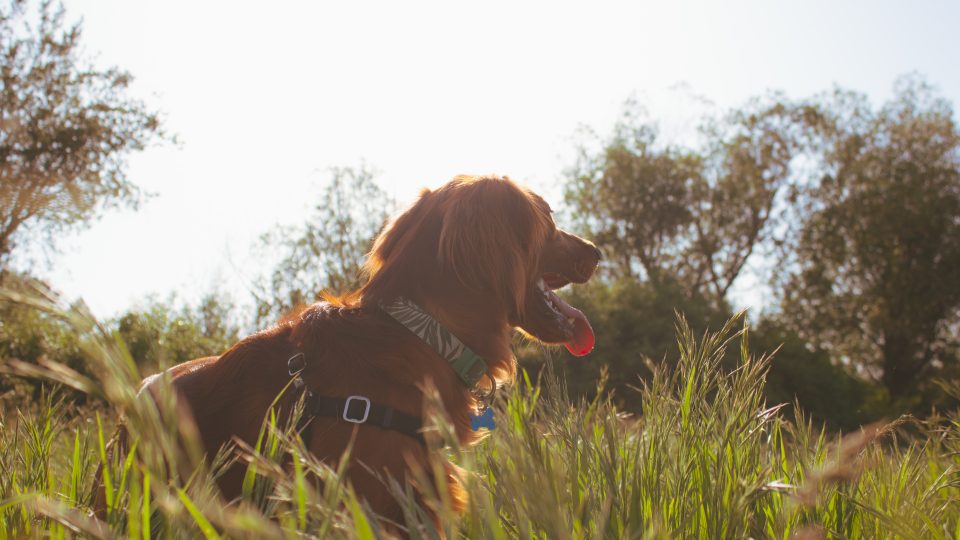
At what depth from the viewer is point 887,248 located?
86.2ft

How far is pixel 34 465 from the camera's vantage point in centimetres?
187

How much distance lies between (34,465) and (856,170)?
2877 cm

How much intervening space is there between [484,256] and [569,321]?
562 millimetres

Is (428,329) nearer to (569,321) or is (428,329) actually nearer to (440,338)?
(440,338)

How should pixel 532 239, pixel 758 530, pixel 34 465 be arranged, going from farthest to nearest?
pixel 532 239 → pixel 34 465 → pixel 758 530

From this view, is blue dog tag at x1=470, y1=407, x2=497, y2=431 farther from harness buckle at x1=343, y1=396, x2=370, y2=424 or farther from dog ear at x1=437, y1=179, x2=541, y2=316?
harness buckle at x1=343, y1=396, x2=370, y2=424

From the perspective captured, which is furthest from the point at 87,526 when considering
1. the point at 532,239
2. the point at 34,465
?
the point at 532,239

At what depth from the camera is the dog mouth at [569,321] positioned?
294 cm

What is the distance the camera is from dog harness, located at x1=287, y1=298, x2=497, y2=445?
2100 millimetres

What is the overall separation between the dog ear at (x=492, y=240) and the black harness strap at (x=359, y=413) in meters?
0.63

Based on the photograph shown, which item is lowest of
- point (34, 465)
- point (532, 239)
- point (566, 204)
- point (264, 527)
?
point (34, 465)

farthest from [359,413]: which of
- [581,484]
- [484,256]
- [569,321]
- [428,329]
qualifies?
[569,321]

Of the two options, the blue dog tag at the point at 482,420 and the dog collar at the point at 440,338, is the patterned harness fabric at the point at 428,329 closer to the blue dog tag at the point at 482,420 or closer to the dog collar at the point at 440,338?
the dog collar at the point at 440,338

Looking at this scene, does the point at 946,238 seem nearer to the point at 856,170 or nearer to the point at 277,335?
the point at 856,170
